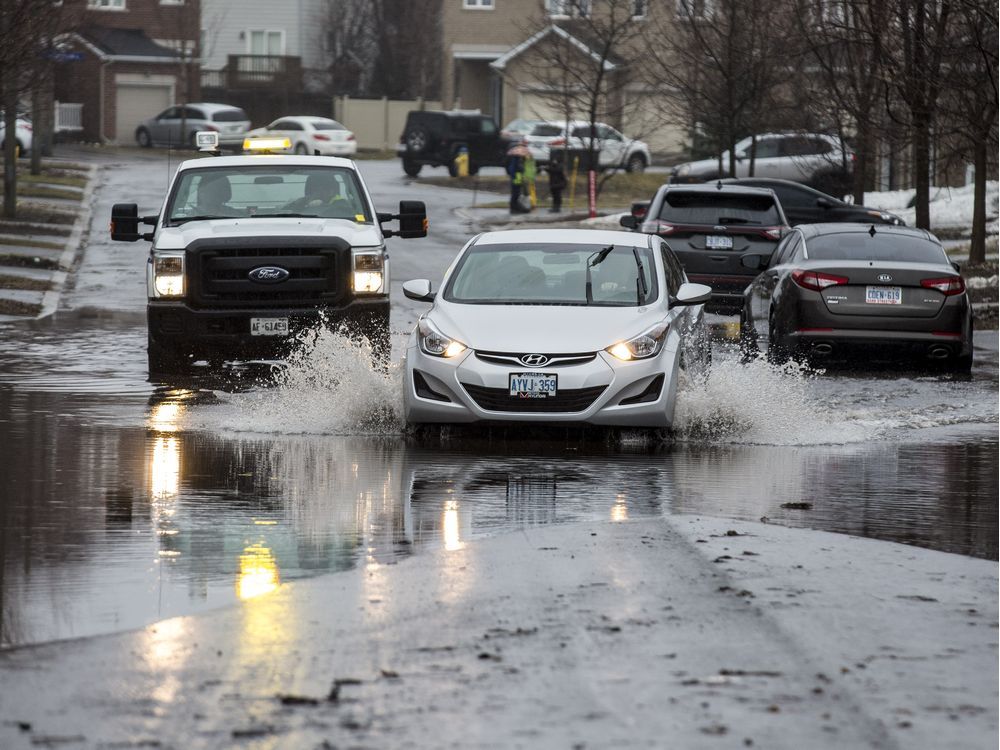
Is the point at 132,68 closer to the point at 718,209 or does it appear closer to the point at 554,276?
the point at 718,209

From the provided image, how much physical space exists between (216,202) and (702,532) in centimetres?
962

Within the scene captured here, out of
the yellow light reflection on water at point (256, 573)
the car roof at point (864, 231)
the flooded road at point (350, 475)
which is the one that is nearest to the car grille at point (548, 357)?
the flooded road at point (350, 475)

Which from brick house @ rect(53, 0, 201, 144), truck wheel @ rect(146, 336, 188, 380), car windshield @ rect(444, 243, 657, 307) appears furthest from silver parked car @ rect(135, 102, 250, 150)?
car windshield @ rect(444, 243, 657, 307)

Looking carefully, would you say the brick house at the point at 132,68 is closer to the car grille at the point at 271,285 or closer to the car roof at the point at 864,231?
the car roof at the point at 864,231

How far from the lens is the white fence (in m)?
74.6

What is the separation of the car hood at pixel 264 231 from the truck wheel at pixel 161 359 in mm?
906

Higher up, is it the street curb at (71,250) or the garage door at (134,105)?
the garage door at (134,105)

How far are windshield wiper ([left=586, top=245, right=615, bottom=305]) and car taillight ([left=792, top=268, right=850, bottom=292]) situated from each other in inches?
158

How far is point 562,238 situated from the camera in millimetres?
13500

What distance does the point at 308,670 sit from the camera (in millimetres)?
6090

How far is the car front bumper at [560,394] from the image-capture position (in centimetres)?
1159

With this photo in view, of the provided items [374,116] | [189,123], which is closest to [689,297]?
[189,123]

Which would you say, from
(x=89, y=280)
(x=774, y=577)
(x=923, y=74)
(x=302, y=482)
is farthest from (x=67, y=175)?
(x=774, y=577)

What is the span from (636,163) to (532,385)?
49123 millimetres
